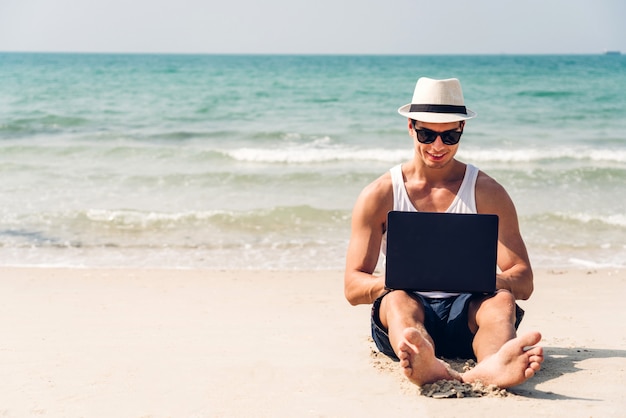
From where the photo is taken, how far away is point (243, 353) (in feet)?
14.1

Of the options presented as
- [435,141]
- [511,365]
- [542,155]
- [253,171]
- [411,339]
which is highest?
[435,141]

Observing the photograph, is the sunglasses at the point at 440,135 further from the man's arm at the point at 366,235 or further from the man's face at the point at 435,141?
the man's arm at the point at 366,235

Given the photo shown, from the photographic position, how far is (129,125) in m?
19.6

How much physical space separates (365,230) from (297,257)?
404 centimetres

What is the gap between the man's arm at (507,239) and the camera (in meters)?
3.77

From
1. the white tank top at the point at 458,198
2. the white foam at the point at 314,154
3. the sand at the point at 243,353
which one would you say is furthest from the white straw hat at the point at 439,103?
the white foam at the point at 314,154

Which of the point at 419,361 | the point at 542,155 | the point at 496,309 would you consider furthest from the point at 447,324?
the point at 542,155

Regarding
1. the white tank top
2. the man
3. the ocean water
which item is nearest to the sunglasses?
the man

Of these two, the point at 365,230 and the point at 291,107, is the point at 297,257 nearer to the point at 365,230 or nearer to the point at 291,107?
the point at 365,230

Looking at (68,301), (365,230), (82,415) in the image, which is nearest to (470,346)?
(365,230)

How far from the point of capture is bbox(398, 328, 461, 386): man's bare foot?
320cm

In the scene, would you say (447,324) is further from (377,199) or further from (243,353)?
(243,353)

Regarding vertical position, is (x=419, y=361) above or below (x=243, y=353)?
above

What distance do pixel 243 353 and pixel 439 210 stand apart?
4.32 ft
